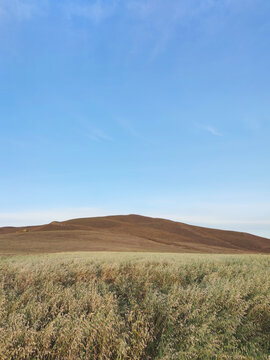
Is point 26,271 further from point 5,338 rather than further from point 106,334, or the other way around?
point 106,334

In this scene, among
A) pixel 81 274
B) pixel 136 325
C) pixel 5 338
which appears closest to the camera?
pixel 5 338

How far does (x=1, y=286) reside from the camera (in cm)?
500

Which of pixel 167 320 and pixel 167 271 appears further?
pixel 167 271

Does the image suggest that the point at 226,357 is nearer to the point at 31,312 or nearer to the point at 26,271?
the point at 31,312

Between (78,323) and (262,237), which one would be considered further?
(262,237)

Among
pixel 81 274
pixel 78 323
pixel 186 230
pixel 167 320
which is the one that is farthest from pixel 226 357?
pixel 186 230

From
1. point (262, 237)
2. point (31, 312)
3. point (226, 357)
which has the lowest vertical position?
point (226, 357)

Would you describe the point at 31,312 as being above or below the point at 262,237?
below

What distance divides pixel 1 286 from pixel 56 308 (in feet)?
5.45

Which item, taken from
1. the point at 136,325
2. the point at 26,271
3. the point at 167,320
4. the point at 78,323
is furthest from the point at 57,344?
the point at 26,271

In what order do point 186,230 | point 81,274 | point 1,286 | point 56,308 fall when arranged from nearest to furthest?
point 56,308 < point 1,286 < point 81,274 < point 186,230

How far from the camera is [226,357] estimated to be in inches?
129

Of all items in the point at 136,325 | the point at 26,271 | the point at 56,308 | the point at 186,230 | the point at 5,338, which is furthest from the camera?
the point at 186,230

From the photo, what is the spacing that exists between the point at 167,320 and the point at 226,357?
1.11 m
